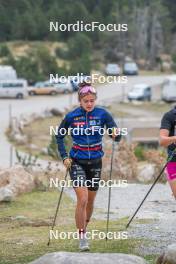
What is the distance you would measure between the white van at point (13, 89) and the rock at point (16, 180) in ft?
140

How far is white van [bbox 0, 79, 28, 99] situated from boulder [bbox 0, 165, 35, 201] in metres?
42.7

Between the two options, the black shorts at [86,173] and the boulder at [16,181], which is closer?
the black shorts at [86,173]

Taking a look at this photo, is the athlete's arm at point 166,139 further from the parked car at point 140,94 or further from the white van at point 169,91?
the parked car at point 140,94

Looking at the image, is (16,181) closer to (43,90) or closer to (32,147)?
(32,147)

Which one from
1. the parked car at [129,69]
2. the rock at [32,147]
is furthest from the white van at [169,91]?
the rock at [32,147]

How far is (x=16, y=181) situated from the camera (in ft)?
41.7

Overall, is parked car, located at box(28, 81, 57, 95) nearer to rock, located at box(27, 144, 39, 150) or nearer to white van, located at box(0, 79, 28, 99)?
white van, located at box(0, 79, 28, 99)

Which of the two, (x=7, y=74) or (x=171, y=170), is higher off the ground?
(x=7, y=74)

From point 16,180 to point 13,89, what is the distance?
143 ft

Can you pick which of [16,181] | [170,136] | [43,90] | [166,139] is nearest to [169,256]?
[166,139]

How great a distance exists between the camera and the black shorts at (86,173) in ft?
24.7

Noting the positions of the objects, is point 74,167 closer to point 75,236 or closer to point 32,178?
point 75,236

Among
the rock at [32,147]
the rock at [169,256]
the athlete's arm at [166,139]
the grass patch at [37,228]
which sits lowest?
the grass patch at [37,228]

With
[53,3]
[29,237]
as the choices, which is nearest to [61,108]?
[29,237]
